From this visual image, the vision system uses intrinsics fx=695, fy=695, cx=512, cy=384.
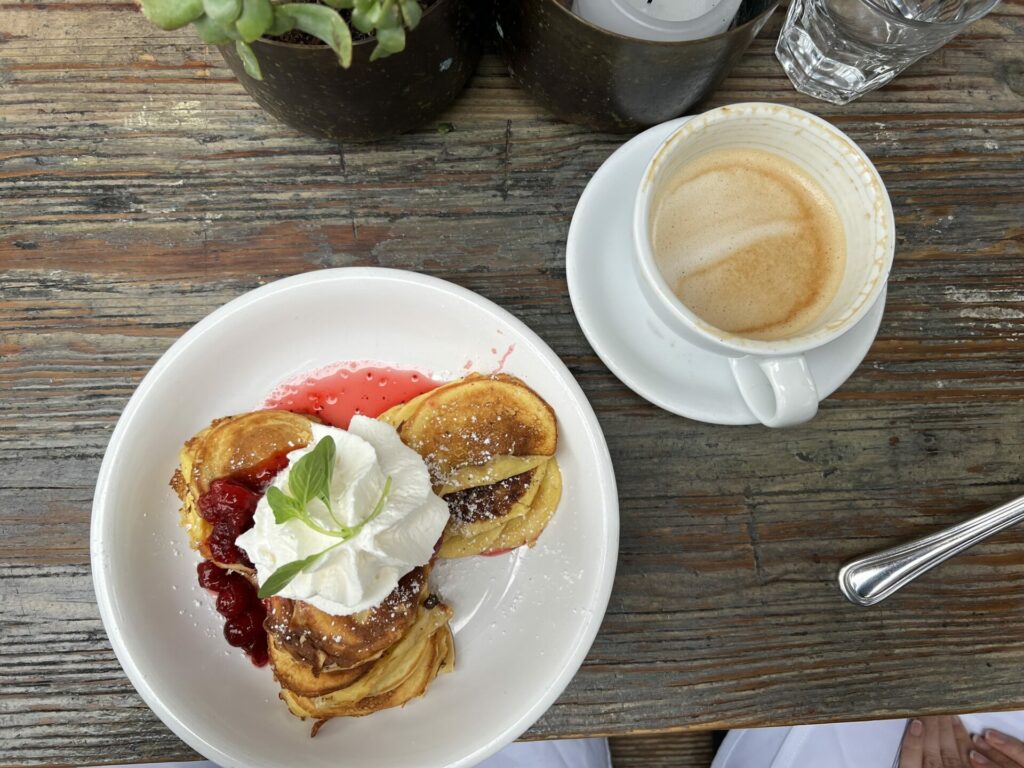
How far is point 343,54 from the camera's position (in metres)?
0.60

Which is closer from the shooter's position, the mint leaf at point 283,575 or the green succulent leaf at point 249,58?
the green succulent leaf at point 249,58

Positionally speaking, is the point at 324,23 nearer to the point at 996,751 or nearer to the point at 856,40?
the point at 856,40

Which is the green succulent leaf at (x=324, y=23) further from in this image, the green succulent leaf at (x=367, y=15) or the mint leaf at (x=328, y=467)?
the mint leaf at (x=328, y=467)

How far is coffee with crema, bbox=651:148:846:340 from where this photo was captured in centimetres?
87

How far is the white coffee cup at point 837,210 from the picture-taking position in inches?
30.5

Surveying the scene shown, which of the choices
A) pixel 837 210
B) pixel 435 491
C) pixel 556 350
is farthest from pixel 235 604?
pixel 837 210

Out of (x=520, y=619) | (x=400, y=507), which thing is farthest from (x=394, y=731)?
(x=400, y=507)

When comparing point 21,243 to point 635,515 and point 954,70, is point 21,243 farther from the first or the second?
point 954,70

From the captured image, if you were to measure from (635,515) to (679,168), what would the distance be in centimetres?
48

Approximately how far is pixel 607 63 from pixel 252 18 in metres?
0.41

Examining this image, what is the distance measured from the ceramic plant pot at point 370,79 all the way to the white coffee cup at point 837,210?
11.3 inches

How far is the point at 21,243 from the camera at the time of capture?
983mm

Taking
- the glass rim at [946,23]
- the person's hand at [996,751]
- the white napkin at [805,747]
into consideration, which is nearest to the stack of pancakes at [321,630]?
the white napkin at [805,747]

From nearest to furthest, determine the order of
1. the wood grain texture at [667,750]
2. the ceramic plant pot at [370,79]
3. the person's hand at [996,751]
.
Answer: the ceramic plant pot at [370,79] → the wood grain texture at [667,750] → the person's hand at [996,751]
